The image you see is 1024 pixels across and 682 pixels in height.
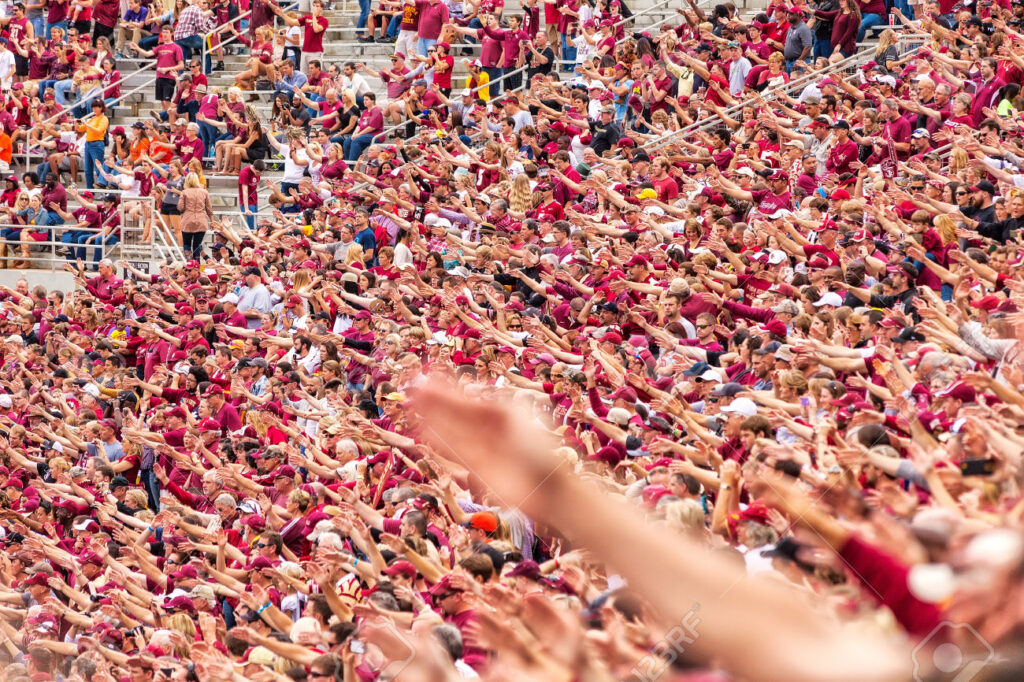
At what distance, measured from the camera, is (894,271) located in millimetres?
10141

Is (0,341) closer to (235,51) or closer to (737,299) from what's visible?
(235,51)

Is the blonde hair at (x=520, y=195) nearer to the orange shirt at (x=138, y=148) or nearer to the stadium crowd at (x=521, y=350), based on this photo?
the stadium crowd at (x=521, y=350)

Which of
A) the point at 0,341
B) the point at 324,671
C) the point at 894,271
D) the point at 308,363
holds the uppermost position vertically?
the point at 894,271

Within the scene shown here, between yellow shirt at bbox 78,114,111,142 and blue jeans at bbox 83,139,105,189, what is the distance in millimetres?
63

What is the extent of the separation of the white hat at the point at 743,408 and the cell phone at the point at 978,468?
17.0 ft

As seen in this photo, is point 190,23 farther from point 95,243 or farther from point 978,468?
point 978,468

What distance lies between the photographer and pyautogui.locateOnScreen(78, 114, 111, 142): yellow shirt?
73.0 feet

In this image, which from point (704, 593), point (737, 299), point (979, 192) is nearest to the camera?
point (704, 593)

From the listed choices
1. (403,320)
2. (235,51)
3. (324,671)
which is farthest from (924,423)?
(235,51)

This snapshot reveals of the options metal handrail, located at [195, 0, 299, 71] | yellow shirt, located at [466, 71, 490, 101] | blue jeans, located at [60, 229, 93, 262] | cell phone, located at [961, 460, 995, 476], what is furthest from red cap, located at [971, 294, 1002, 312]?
metal handrail, located at [195, 0, 299, 71]

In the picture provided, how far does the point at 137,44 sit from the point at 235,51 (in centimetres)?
195

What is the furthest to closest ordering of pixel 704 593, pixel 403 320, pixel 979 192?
1. pixel 403 320
2. pixel 979 192
3. pixel 704 593

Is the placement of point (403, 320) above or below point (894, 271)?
below

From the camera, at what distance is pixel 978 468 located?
9.53ft
